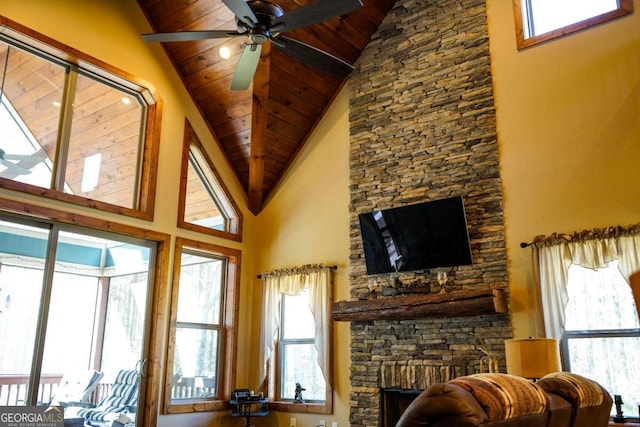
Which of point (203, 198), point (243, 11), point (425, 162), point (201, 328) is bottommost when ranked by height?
point (201, 328)

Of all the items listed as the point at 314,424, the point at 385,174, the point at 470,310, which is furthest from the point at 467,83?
the point at 314,424

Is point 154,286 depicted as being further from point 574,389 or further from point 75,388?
point 574,389

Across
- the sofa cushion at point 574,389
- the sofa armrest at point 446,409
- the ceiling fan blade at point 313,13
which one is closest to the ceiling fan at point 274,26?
the ceiling fan blade at point 313,13

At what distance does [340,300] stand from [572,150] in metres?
2.99

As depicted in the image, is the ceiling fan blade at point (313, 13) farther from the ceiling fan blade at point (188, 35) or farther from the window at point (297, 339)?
the window at point (297, 339)

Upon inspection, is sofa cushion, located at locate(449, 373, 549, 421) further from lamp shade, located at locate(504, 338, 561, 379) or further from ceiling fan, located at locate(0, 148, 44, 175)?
ceiling fan, located at locate(0, 148, 44, 175)

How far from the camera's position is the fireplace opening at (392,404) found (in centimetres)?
584

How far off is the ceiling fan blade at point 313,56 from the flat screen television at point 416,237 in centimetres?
181

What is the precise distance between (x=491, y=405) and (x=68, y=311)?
4965mm

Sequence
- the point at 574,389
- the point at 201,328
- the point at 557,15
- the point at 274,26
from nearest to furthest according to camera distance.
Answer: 1. the point at 574,389
2. the point at 274,26
3. the point at 557,15
4. the point at 201,328

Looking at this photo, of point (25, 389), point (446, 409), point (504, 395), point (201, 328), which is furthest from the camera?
point (201, 328)

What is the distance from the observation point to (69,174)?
564cm

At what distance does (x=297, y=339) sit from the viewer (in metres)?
6.86

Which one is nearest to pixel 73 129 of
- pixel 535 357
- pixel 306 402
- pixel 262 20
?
pixel 262 20
